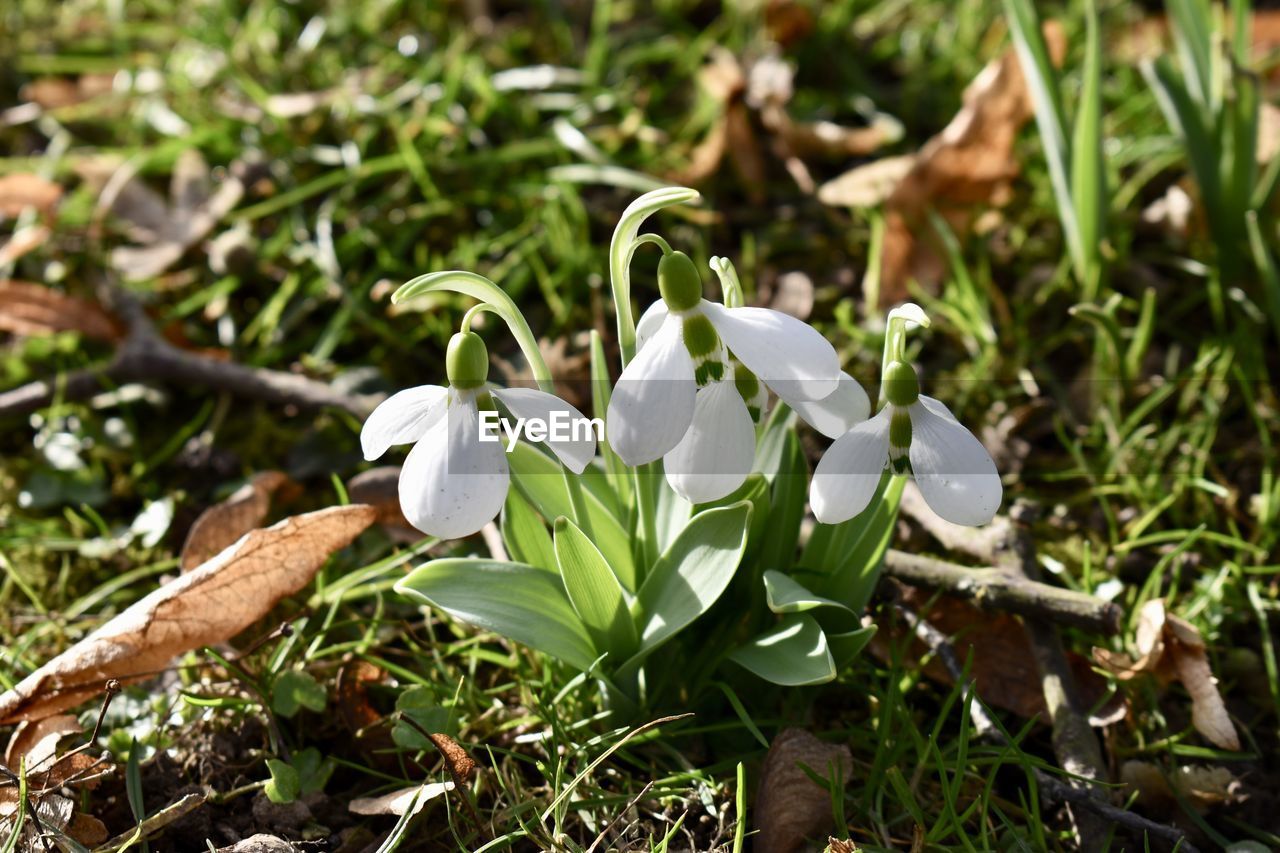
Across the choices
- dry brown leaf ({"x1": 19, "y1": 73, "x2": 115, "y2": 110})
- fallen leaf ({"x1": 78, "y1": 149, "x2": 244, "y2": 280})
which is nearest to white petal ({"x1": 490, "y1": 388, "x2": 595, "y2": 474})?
fallen leaf ({"x1": 78, "y1": 149, "x2": 244, "y2": 280})

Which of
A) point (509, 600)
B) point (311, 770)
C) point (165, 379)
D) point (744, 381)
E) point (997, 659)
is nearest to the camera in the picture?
point (744, 381)

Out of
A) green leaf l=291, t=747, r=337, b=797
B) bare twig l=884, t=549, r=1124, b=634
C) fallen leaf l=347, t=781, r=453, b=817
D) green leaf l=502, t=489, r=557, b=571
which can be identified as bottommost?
green leaf l=291, t=747, r=337, b=797

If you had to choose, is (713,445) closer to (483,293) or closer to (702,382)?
(702,382)

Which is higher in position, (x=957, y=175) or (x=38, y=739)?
(x=957, y=175)

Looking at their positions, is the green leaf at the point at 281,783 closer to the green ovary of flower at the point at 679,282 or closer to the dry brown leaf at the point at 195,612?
the dry brown leaf at the point at 195,612

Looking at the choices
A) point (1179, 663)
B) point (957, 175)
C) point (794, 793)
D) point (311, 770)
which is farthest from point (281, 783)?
point (957, 175)

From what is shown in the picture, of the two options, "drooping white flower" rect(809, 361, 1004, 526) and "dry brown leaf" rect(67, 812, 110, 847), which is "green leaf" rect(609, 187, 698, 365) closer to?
"drooping white flower" rect(809, 361, 1004, 526)

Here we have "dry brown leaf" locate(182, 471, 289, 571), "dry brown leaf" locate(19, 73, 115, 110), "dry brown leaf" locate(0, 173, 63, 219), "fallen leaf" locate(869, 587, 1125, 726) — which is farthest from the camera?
"dry brown leaf" locate(19, 73, 115, 110)

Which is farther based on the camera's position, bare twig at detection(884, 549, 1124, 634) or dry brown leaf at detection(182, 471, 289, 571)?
dry brown leaf at detection(182, 471, 289, 571)
